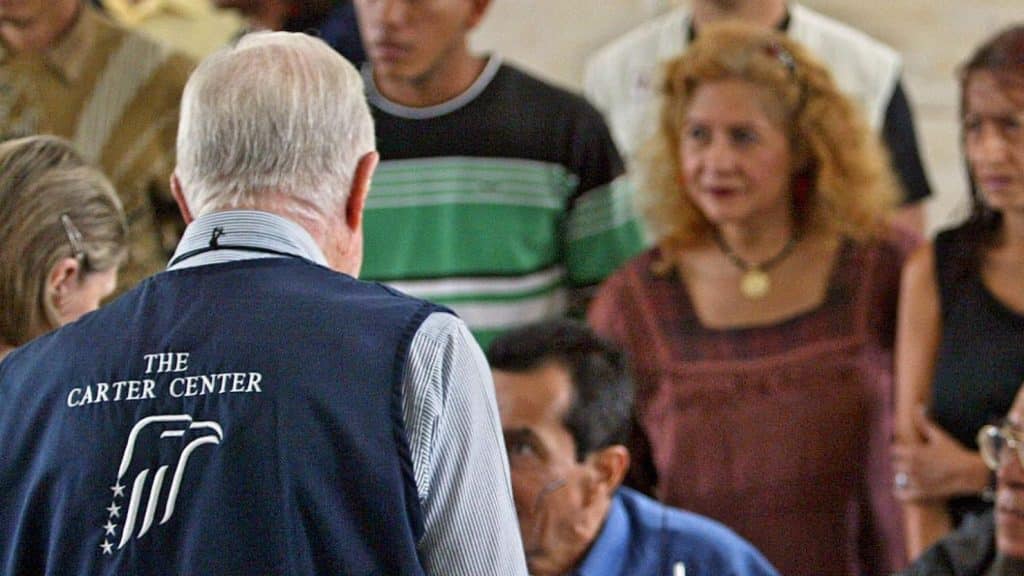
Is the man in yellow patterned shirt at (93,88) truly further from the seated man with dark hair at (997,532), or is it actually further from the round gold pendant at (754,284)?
the seated man with dark hair at (997,532)

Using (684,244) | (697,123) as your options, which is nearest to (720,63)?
(697,123)

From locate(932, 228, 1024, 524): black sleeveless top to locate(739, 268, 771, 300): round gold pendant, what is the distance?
1.05 feet

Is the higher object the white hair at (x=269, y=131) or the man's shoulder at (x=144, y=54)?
the man's shoulder at (x=144, y=54)

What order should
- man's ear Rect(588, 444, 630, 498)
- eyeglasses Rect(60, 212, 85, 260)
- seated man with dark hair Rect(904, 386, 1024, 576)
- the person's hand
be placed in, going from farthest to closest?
the person's hand, man's ear Rect(588, 444, 630, 498), seated man with dark hair Rect(904, 386, 1024, 576), eyeglasses Rect(60, 212, 85, 260)

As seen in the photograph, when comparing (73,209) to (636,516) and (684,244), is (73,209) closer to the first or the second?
(636,516)

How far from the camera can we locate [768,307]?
11.0ft

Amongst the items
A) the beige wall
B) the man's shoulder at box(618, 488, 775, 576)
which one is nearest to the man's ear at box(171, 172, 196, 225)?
the man's shoulder at box(618, 488, 775, 576)

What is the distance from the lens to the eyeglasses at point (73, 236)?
2266mm

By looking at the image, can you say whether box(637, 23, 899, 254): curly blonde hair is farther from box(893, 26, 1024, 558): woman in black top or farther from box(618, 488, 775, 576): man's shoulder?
box(618, 488, 775, 576): man's shoulder

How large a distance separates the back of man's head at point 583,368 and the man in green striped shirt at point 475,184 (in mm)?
391

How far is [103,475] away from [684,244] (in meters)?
1.91

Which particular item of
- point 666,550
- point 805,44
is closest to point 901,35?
point 805,44

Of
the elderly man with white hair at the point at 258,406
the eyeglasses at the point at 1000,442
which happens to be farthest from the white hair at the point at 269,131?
the eyeglasses at the point at 1000,442

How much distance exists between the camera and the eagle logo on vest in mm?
1725
